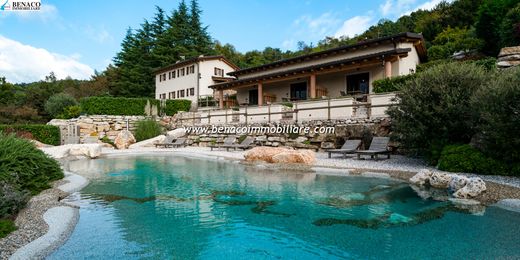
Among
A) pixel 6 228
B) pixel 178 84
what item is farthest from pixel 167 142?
pixel 6 228

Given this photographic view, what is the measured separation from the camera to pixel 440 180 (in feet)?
25.2

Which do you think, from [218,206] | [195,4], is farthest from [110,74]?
[218,206]

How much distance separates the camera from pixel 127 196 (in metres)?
7.50

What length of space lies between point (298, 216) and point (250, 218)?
3.05ft

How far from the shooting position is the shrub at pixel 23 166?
6.73 meters

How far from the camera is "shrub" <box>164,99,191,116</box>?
29.1 meters

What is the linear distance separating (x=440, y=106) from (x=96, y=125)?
961 inches

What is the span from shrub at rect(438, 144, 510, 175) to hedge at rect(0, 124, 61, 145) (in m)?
23.7

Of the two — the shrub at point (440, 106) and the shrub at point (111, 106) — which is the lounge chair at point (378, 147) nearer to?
the shrub at point (440, 106)

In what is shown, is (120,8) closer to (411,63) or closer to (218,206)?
(218,206)

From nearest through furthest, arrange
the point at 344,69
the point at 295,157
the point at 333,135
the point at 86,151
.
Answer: the point at 295,157 → the point at 333,135 → the point at 86,151 → the point at 344,69

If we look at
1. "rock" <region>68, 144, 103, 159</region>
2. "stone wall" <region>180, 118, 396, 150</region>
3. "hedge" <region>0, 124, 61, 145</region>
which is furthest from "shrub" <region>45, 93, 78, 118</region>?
"stone wall" <region>180, 118, 396, 150</region>

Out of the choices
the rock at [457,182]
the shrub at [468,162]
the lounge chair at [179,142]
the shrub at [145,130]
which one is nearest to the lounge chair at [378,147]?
the shrub at [468,162]

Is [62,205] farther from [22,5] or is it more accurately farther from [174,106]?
[174,106]
